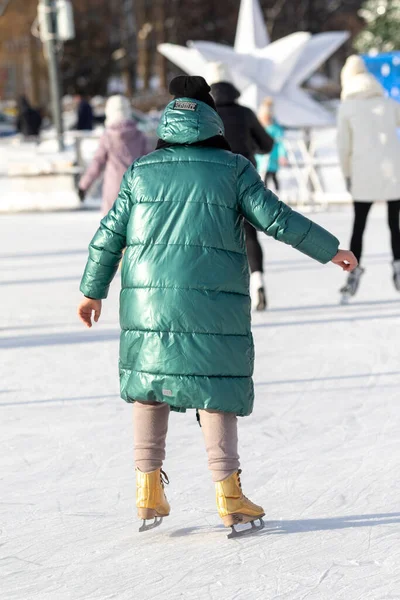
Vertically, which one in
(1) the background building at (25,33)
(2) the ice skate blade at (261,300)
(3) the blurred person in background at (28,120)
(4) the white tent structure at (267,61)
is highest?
(2) the ice skate blade at (261,300)

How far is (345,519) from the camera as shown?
12.9 feet

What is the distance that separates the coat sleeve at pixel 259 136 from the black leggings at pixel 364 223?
34.2 inches

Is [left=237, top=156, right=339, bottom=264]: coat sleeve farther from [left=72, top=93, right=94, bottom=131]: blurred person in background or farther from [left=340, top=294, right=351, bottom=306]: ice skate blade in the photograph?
[left=72, top=93, right=94, bottom=131]: blurred person in background

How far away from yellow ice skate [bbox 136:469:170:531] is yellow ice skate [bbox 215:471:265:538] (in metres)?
0.17

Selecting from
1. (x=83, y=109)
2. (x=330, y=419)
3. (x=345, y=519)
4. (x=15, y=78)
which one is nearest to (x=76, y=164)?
(x=83, y=109)

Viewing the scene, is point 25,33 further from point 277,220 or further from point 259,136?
point 277,220

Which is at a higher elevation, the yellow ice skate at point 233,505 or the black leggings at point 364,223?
the yellow ice skate at point 233,505

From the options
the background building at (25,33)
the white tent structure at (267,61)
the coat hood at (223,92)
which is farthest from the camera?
the background building at (25,33)

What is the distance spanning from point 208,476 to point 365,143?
4.42 m

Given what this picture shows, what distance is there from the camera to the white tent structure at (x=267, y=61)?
25094 millimetres

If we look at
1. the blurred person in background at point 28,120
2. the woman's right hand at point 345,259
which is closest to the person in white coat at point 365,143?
the woman's right hand at point 345,259

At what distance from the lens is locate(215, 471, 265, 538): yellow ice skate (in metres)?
3.75

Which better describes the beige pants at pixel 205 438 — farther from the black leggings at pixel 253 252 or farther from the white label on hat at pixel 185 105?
the black leggings at pixel 253 252

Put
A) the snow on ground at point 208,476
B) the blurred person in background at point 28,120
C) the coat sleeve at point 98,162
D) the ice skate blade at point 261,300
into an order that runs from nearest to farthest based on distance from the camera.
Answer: the snow on ground at point 208,476 < the ice skate blade at point 261,300 < the coat sleeve at point 98,162 < the blurred person in background at point 28,120
